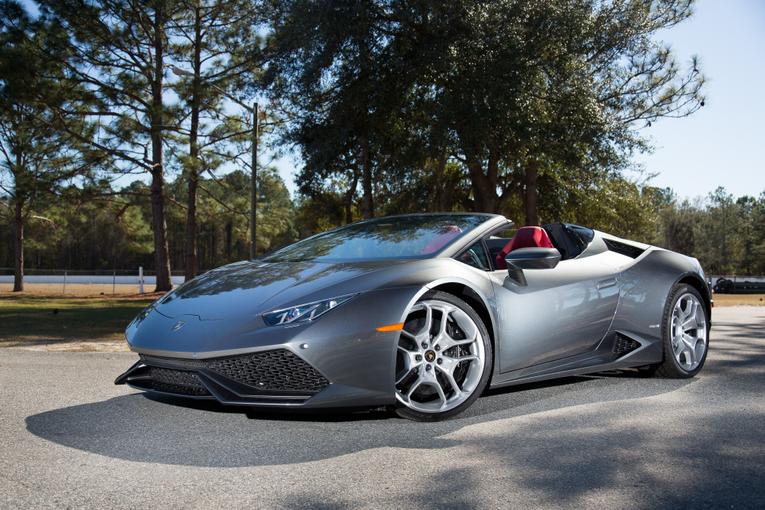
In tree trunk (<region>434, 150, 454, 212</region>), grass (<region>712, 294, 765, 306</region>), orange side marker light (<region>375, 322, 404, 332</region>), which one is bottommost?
grass (<region>712, 294, 765, 306</region>)

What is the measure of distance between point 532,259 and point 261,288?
170cm

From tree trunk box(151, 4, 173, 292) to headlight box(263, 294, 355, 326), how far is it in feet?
69.2

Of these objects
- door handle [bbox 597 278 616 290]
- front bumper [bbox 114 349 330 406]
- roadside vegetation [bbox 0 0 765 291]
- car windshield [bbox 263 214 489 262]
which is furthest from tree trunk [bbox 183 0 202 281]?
front bumper [bbox 114 349 330 406]

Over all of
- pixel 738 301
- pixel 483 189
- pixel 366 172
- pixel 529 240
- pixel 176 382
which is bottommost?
pixel 738 301

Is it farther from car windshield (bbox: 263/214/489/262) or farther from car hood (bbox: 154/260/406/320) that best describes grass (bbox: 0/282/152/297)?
car hood (bbox: 154/260/406/320)

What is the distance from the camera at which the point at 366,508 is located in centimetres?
279

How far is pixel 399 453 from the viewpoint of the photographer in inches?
143

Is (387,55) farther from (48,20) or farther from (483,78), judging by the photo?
(48,20)

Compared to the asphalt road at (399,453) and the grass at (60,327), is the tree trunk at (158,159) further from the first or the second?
the asphalt road at (399,453)

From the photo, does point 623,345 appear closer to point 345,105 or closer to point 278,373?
point 278,373

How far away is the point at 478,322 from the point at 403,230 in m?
1.07

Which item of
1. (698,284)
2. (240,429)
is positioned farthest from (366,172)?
(240,429)

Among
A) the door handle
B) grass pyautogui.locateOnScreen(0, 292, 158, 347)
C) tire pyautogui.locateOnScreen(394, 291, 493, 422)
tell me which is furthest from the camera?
grass pyautogui.locateOnScreen(0, 292, 158, 347)

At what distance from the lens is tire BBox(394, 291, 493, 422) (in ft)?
13.6
